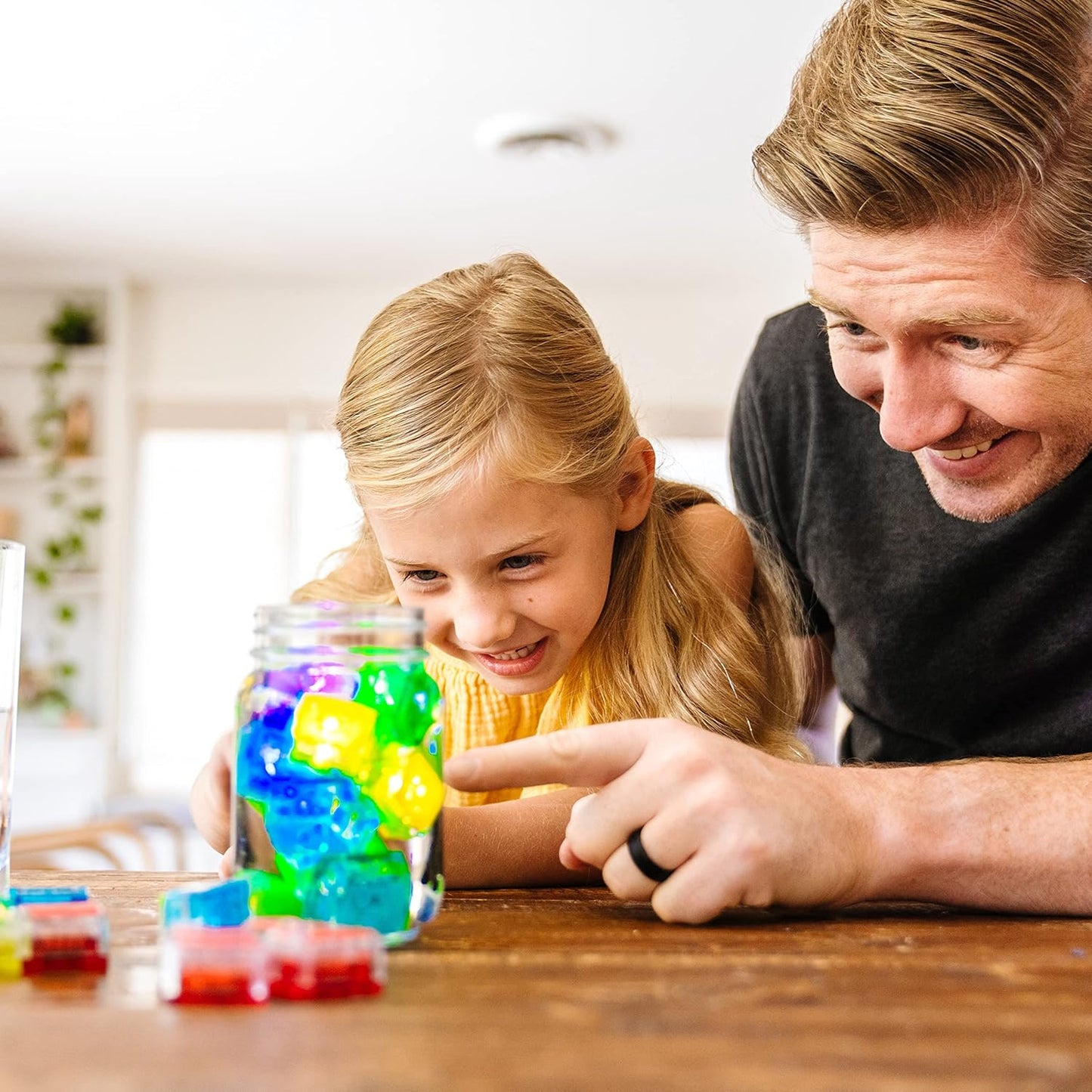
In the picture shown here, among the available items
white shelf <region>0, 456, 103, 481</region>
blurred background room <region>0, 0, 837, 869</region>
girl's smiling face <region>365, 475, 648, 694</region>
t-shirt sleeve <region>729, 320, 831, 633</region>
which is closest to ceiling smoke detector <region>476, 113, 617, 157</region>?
blurred background room <region>0, 0, 837, 869</region>

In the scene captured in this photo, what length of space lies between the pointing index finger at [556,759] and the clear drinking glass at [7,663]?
0.28 metres

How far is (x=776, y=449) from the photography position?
1.62 metres

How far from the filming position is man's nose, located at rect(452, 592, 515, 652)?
118 cm

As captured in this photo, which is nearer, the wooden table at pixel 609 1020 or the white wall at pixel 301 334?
the wooden table at pixel 609 1020

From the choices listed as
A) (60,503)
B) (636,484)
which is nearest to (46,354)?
(60,503)

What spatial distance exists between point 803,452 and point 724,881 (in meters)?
0.92

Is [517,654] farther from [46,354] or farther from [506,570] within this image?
[46,354]

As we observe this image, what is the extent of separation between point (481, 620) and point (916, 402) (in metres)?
0.43

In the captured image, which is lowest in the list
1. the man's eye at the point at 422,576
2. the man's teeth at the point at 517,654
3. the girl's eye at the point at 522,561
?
the man's teeth at the point at 517,654

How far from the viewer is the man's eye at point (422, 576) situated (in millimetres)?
1232

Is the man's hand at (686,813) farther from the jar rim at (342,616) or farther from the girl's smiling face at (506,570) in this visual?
the girl's smiling face at (506,570)

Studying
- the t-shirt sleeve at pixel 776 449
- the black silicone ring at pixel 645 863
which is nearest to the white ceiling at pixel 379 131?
the t-shirt sleeve at pixel 776 449

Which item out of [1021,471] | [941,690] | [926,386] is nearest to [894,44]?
[926,386]

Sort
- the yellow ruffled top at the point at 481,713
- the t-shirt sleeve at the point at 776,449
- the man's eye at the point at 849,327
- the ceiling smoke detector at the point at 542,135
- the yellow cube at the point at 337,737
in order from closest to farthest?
the yellow cube at the point at 337,737 → the man's eye at the point at 849,327 → the yellow ruffled top at the point at 481,713 → the t-shirt sleeve at the point at 776,449 → the ceiling smoke detector at the point at 542,135
